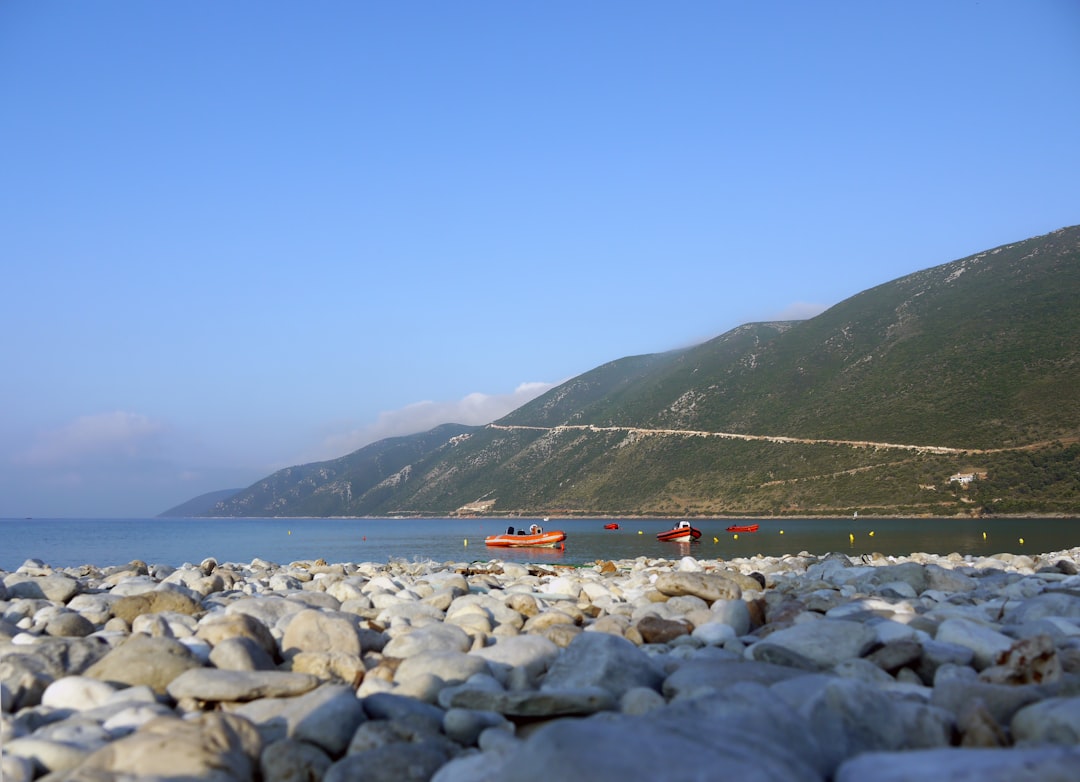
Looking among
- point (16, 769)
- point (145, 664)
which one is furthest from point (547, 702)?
point (145, 664)

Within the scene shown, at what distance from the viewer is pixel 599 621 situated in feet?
26.0

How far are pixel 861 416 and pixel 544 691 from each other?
70029mm

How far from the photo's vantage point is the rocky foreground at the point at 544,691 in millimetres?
3740

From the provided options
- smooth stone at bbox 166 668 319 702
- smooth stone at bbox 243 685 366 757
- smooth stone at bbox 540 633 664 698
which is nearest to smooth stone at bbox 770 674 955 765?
smooth stone at bbox 540 633 664 698

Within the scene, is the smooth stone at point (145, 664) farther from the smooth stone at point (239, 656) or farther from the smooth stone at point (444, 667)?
the smooth stone at point (444, 667)

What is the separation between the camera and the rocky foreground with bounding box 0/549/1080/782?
374cm

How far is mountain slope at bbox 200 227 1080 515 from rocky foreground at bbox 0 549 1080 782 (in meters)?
55.0

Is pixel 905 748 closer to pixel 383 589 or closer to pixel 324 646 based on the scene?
pixel 324 646

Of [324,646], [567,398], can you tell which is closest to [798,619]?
[324,646]

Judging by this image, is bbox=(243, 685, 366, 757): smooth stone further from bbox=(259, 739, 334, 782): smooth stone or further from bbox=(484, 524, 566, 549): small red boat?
bbox=(484, 524, 566, 549): small red boat

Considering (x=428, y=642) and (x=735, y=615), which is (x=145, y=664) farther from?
(x=735, y=615)

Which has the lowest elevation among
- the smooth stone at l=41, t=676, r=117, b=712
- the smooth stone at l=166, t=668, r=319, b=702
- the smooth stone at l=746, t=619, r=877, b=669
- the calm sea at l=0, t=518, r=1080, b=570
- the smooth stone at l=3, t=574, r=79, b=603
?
the calm sea at l=0, t=518, r=1080, b=570

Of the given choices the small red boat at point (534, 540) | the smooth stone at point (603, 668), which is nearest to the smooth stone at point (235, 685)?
the smooth stone at point (603, 668)

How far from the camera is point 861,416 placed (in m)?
69.6
